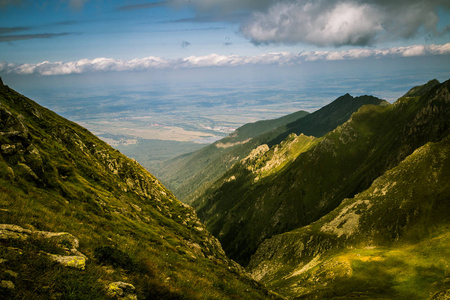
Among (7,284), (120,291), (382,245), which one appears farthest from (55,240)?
(382,245)

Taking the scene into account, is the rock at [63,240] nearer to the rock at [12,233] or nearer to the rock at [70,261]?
the rock at [12,233]

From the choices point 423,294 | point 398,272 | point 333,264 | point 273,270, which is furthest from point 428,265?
point 273,270

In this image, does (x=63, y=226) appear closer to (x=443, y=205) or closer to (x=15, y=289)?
(x=15, y=289)

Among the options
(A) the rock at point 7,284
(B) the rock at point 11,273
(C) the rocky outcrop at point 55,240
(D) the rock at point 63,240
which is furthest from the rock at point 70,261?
(A) the rock at point 7,284

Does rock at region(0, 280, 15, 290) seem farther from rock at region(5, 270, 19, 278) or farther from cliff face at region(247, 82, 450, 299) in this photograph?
cliff face at region(247, 82, 450, 299)

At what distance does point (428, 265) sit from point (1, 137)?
107m

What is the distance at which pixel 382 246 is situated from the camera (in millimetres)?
106438

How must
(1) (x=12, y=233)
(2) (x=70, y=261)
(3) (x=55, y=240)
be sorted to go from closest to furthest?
1. (1) (x=12, y=233)
2. (2) (x=70, y=261)
3. (3) (x=55, y=240)

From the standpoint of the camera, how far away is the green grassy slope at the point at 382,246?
7481cm

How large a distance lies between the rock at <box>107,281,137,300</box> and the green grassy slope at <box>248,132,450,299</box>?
2442 inches

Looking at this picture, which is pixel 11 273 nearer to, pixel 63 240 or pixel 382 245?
pixel 63 240

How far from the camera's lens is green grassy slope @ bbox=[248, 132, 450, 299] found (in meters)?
74.8

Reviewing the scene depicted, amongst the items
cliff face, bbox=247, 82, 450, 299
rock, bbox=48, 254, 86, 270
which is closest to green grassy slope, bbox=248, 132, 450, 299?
cliff face, bbox=247, 82, 450, 299

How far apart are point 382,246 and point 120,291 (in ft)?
405
